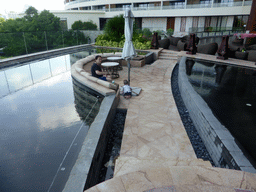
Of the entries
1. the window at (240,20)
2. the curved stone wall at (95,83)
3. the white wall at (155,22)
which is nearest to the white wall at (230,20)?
the window at (240,20)

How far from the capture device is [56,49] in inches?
615

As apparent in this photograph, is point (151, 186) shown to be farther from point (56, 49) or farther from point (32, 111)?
point (56, 49)

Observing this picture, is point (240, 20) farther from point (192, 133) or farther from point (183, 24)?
point (192, 133)

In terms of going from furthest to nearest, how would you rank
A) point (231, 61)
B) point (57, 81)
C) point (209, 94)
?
point (231, 61) → point (57, 81) → point (209, 94)

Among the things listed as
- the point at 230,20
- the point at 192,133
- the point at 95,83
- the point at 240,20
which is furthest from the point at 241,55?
the point at 240,20

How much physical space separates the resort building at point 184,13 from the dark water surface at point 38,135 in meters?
21.9

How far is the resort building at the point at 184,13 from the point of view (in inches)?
1071

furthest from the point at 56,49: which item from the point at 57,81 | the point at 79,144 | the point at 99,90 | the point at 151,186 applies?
the point at 151,186

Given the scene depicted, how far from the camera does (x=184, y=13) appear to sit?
102ft

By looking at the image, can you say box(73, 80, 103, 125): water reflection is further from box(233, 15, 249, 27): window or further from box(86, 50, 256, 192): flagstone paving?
box(233, 15, 249, 27): window

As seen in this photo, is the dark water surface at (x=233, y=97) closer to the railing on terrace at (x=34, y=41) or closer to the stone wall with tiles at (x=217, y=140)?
the stone wall with tiles at (x=217, y=140)

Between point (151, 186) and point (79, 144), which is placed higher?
point (151, 186)

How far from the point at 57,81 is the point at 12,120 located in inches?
131

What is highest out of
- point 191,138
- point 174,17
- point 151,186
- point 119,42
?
point 174,17
